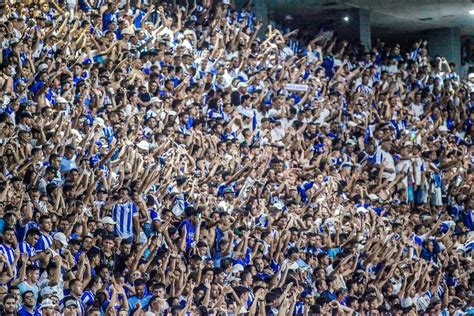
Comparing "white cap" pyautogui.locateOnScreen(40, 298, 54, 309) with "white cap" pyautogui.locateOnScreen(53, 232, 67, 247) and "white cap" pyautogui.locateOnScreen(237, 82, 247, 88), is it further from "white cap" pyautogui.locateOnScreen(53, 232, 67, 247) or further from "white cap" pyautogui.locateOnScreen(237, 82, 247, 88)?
"white cap" pyautogui.locateOnScreen(237, 82, 247, 88)

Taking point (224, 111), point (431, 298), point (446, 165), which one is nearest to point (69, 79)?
point (224, 111)

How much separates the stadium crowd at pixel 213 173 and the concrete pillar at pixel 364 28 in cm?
285

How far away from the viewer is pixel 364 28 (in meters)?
26.3

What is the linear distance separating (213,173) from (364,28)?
10.1 m

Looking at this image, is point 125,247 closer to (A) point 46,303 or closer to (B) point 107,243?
(B) point 107,243

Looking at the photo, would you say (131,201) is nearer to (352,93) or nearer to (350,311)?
(350,311)

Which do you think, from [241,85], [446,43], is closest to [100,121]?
[241,85]

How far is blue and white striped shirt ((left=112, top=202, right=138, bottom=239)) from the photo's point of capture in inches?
594

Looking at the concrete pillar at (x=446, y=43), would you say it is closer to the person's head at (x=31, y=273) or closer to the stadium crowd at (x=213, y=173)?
the stadium crowd at (x=213, y=173)

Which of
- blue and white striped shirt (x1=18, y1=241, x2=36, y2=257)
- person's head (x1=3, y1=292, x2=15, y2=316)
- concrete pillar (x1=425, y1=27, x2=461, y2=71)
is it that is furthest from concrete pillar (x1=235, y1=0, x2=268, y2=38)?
person's head (x1=3, y1=292, x2=15, y2=316)

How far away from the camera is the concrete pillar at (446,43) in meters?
28.4

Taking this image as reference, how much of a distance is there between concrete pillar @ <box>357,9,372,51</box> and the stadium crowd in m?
2.85

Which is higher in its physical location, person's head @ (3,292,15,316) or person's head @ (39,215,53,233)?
person's head @ (39,215,53,233)

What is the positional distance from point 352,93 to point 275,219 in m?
6.00
